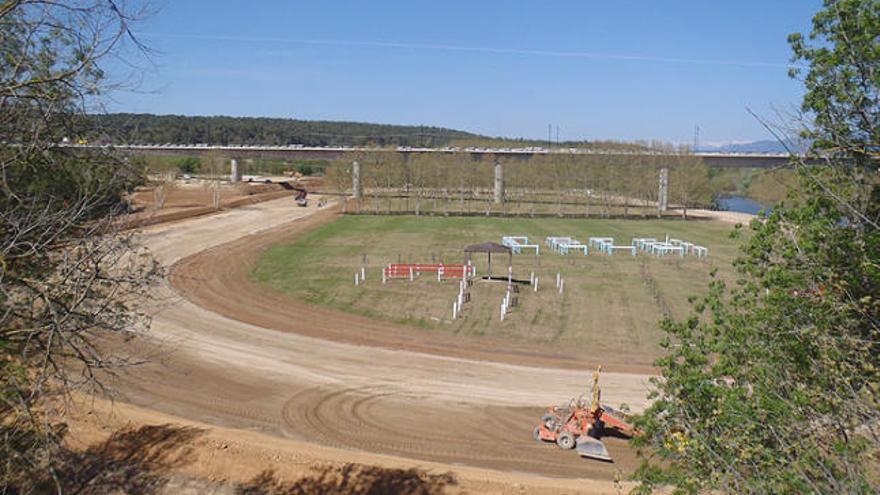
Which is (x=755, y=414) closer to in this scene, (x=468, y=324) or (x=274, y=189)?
(x=468, y=324)

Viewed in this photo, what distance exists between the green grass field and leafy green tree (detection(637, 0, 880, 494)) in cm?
1502

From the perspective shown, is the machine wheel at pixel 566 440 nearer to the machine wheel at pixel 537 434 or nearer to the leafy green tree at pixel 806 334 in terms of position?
the machine wheel at pixel 537 434

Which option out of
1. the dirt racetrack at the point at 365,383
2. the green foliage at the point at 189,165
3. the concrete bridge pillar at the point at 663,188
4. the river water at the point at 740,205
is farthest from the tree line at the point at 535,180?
the dirt racetrack at the point at 365,383

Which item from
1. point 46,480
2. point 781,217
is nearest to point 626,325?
point 781,217

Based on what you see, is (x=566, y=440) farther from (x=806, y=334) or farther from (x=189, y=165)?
(x=189, y=165)

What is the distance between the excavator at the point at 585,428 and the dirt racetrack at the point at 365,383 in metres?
0.30

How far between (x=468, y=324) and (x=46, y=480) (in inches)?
680

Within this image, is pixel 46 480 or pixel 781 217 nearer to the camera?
pixel 781 217

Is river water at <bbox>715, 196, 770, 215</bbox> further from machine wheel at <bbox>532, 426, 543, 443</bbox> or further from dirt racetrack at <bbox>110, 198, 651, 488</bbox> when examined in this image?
machine wheel at <bbox>532, 426, 543, 443</bbox>

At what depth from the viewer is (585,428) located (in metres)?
16.6

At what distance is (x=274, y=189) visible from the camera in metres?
104

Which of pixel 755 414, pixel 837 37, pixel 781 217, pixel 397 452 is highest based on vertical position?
pixel 837 37

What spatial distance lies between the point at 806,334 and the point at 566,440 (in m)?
8.35

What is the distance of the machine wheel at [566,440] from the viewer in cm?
1641
